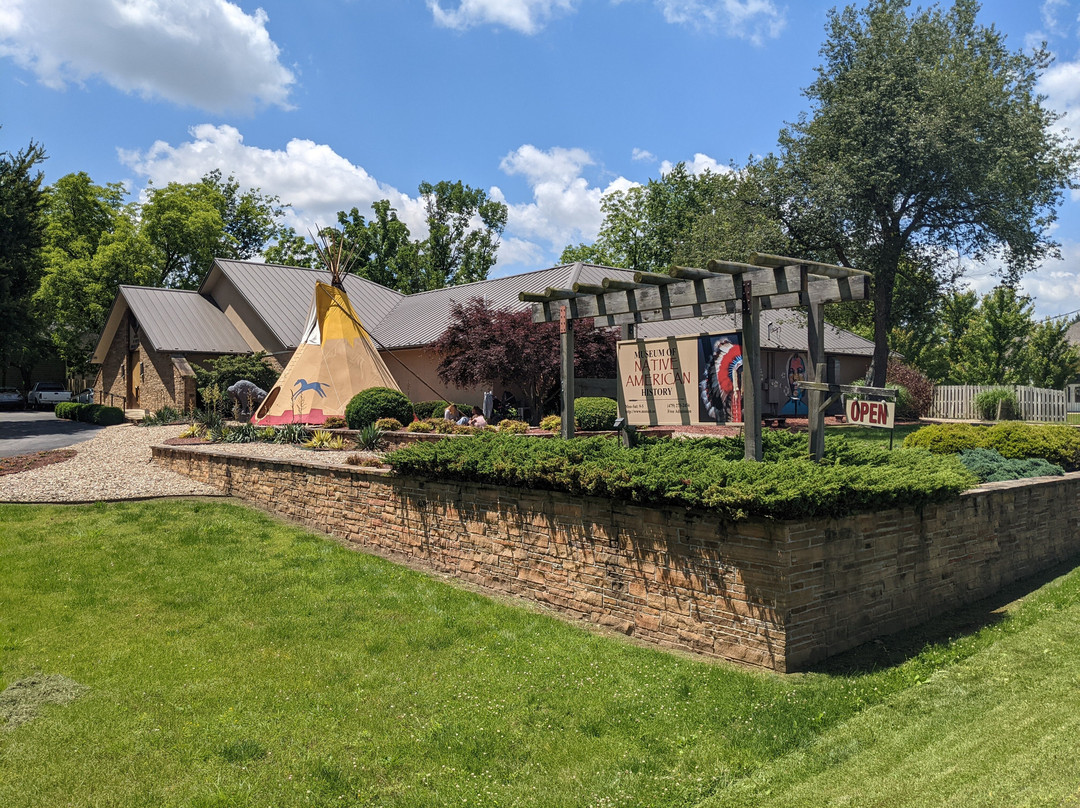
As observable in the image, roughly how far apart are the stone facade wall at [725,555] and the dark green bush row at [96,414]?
20838mm

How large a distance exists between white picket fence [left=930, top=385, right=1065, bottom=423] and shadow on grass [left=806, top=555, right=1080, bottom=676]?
75.5 feet

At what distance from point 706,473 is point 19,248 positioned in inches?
1150

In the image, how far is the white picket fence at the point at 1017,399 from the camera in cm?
2822

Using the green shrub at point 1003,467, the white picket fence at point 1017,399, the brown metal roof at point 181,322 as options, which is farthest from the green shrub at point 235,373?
the white picket fence at point 1017,399

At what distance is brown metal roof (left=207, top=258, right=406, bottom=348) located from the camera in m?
29.7

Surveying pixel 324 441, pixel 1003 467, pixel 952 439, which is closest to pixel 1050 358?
pixel 952 439

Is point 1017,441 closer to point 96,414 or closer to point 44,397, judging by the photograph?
point 96,414

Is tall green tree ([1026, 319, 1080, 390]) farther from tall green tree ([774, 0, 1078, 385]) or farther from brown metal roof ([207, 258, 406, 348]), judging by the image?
brown metal roof ([207, 258, 406, 348])

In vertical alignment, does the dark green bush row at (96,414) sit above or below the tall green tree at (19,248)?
below

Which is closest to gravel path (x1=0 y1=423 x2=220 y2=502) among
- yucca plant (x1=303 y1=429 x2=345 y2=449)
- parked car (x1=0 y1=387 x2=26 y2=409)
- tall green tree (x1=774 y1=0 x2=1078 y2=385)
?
yucca plant (x1=303 y1=429 x2=345 y2=449)

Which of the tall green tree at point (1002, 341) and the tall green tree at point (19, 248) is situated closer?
the tall green tree at point (19, 248)

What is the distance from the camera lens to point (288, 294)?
32281 millimetres

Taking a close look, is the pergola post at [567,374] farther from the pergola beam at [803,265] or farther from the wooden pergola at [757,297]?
the pergola beam at [803,265]

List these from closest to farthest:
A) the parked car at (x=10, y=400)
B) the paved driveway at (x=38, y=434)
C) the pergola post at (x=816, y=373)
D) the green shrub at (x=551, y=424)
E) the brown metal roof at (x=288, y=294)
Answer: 1. the pergola post at (x=816, y=373)
2. the green shrub at (x=551, y=424)
3. the paved driveway at (x=38, y=434)
4. the brown metal roof at (x=288, y=294)
5. the parked car at (x=10, y=400)
